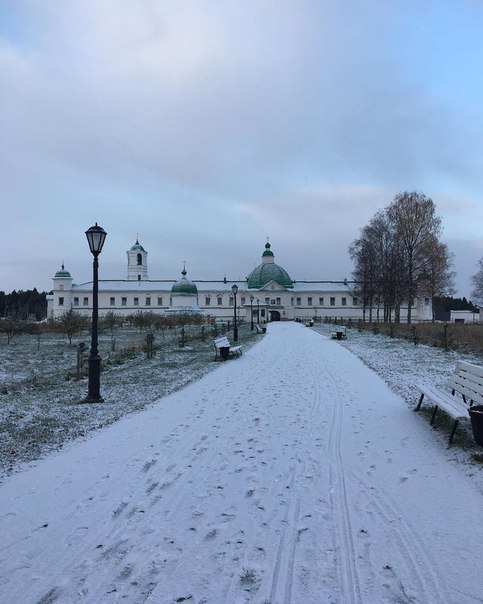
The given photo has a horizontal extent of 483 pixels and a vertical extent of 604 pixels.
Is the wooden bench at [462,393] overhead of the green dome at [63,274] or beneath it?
beneath

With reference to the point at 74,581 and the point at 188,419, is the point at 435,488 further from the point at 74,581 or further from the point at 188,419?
the point at 188,419

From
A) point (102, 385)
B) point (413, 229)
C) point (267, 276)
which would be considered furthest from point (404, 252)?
point (267, 276)

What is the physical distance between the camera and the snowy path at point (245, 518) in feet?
9.40

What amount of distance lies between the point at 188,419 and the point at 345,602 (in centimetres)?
466

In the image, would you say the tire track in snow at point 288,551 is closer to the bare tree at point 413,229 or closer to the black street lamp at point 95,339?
the black street lamp at point 95,339

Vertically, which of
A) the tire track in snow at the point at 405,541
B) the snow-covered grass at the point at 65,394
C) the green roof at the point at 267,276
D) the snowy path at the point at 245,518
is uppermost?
the green roof at the point at 267,276

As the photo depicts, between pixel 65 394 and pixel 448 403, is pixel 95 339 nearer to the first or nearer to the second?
pixel 65 394

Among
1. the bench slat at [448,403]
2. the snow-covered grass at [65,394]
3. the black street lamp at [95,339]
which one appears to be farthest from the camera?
the black street lamp at [95,339]

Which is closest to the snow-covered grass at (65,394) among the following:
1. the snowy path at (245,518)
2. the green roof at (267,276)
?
the snowy path at (245,518)

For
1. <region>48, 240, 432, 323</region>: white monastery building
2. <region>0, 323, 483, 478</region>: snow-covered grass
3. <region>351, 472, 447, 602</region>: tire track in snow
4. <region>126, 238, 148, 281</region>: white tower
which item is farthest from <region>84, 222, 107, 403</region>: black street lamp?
<region>126, 238, 148, 281</region>: white tower

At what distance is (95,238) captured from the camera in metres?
9.19

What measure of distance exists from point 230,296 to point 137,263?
23.2 meters

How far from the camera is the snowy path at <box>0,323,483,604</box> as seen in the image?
2.87 metres

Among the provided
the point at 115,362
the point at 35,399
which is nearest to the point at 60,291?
the point at 115,362
